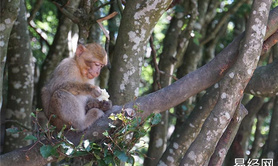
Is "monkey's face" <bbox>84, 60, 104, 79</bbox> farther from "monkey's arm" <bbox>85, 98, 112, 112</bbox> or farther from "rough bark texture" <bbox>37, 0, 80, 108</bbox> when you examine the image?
"rough bark texture" <bbox>37, 0, 80, 108</bbox>

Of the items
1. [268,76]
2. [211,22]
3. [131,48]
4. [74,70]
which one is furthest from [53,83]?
[211,22]

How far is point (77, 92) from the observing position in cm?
603

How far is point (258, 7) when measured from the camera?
5.13m

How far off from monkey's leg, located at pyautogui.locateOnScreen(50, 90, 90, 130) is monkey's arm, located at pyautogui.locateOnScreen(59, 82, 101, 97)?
10cm

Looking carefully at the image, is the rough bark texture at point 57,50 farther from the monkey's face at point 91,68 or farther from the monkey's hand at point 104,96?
the monkey's hand at point 104,96

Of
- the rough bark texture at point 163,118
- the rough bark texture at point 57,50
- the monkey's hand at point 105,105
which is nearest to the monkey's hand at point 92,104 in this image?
the monkey's hand at point 105,105

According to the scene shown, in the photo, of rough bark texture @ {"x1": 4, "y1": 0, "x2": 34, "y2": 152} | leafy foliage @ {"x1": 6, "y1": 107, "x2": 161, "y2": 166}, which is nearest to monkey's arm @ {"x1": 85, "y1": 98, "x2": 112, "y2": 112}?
leafy foliage @ {"x1": 6, "y1": 107, "x2": 161, "y2": 166}

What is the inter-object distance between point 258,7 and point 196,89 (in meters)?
1.15

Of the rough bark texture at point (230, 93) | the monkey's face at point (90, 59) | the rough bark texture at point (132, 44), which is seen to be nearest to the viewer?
the rough bark texture at point (230, 93)

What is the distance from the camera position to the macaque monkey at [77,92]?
575 cm

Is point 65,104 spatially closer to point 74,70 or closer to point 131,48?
point 74,70

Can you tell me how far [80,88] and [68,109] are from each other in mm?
377

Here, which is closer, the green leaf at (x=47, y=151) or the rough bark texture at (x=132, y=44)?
the green leaf at (x=47, y=151)

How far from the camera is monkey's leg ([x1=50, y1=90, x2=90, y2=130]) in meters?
5.71
